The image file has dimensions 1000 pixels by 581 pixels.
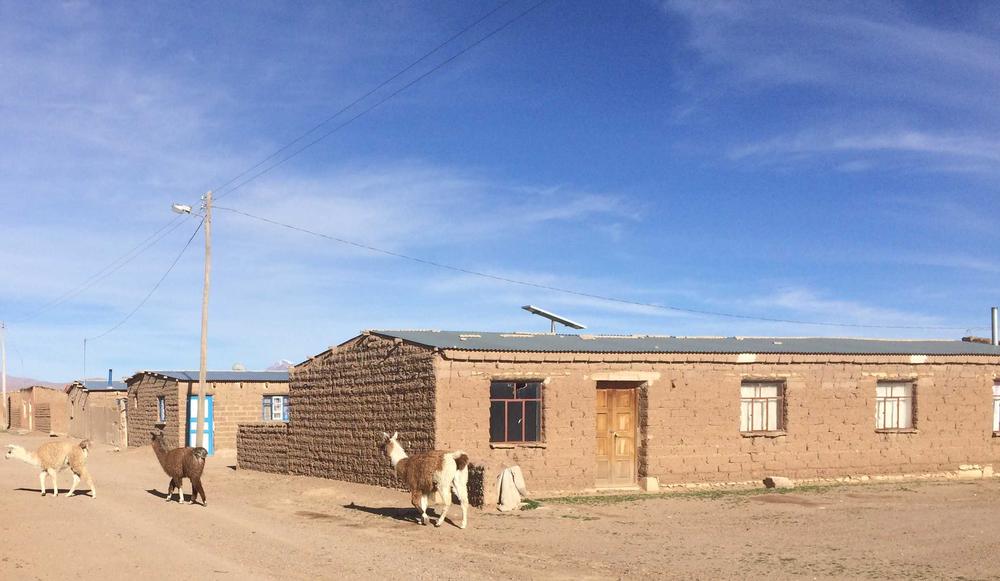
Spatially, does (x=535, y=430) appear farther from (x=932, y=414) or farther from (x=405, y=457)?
(x=932, y=414)

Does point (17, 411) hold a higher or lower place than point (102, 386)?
lower

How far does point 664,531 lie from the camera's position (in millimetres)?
17094

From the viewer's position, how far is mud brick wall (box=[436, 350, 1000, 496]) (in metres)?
21.7

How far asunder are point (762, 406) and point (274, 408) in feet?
71.1

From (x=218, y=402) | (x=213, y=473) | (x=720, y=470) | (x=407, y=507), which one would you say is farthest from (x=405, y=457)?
(x=218, y=402)

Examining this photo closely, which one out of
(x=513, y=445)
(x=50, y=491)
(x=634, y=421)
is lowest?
(x=50, y=491)

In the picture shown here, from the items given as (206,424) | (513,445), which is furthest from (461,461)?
(206,424)

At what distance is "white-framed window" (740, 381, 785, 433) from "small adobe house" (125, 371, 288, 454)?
21001mm

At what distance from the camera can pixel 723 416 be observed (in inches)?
965

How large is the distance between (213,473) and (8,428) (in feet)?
145

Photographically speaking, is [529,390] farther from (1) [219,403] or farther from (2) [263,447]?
(1) [219,403]

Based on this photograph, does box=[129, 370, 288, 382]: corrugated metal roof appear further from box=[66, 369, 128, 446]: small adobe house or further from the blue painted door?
box=[66, 369, 128, 446]: small adobe house

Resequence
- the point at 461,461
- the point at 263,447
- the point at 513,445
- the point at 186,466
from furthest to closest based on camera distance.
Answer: the point at 263,447 < the point at 513,445 < the point at 186,466 < the point at 461,461

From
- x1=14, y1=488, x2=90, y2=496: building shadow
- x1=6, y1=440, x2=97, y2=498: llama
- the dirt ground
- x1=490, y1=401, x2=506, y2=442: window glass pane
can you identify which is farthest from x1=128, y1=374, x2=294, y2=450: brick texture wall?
x1=490, y1=401, x2=506, y2=442: window glass pane
